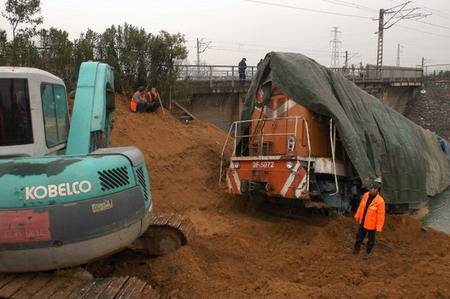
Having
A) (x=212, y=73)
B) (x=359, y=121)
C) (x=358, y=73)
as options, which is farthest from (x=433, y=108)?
(x=359, y=121)

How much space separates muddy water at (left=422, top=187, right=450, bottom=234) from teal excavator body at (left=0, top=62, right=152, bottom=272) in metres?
9.05

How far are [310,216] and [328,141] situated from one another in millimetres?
1659

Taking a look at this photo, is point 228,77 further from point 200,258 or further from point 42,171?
point 42,171

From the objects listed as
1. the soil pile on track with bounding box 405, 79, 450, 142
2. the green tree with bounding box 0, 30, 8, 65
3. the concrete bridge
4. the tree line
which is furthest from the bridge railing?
the soil pile on track with bounding box 405, 79, 450, 142

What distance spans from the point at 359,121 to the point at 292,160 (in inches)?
86.8

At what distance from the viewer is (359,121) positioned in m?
8.62

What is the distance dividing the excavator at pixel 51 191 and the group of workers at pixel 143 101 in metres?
7.51

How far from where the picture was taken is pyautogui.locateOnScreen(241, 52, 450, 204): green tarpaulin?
7855 mm

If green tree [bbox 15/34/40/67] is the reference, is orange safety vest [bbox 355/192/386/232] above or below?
below

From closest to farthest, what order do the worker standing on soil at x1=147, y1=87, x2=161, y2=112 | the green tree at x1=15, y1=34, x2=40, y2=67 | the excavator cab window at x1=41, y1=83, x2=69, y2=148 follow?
the excavator cab window at x1=41, y1=83, x2=69, y2=148 → the green tree at x1=15, y1=34, x2=40, y2=67 → the worker standing on soil at x1=147, y1=87, x2=161, y2=112

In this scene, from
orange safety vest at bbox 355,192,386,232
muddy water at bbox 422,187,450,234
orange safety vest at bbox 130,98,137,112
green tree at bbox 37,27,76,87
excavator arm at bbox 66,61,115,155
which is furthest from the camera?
orange safety vest at bbox 130,98,137,112

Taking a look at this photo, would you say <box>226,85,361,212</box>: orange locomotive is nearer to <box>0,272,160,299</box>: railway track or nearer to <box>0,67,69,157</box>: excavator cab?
<box>0,272,160,299</box>: railway track

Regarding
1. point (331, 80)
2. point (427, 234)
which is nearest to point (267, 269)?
point (427, 234)

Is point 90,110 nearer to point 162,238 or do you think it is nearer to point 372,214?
point 162,238
